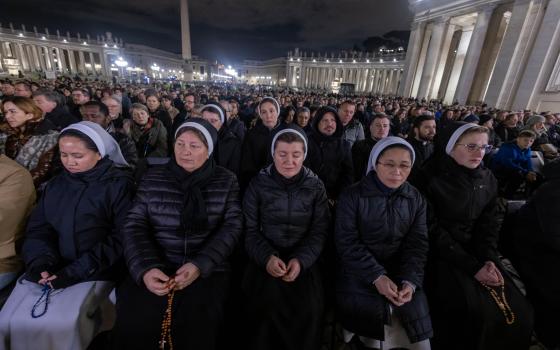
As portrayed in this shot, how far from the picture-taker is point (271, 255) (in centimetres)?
236

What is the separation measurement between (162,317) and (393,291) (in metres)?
1.94

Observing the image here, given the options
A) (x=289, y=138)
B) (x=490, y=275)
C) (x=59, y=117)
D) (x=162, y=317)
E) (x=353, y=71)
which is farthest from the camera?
(x=353, y=71)

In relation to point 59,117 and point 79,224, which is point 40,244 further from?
point 59,117

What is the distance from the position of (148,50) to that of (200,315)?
348 feet

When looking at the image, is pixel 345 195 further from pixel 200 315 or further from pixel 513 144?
pixel 513 144

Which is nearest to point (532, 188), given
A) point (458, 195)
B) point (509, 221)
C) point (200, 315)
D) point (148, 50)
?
point (509, 221)

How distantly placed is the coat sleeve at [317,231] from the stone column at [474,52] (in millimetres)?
25460

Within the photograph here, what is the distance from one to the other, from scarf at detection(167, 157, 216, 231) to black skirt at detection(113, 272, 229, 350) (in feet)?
1.82

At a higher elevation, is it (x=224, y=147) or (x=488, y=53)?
(x=488, y=53)

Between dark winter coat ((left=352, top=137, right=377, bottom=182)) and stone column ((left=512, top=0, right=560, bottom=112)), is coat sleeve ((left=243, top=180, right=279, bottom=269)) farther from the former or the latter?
stone column ((left=512, top=0, right=560, bottom=112))

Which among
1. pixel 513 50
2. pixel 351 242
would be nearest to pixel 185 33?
pixel 513 50

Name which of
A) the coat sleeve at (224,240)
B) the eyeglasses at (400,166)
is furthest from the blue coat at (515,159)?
the coat sleeve at (224,240)

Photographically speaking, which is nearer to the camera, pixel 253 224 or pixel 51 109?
pixel 253 224

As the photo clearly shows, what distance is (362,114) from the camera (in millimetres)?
10711
